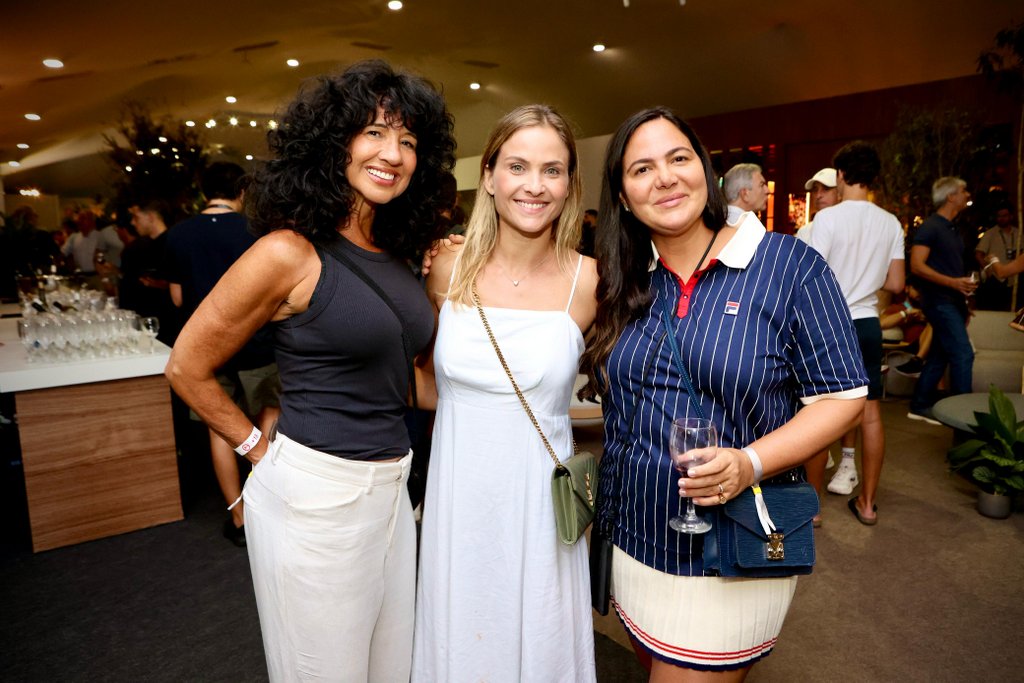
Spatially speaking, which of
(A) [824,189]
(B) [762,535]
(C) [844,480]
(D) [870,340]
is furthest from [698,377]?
(A) [824,189]

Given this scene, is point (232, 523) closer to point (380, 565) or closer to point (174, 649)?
point (174, 649)

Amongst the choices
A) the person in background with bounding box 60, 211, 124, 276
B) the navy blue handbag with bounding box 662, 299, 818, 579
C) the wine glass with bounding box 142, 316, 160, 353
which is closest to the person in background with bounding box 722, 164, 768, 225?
the navy blue handbag with bounding box 662, 299, 818, 579

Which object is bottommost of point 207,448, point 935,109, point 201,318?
point 207,448

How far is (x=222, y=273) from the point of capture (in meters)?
3.58

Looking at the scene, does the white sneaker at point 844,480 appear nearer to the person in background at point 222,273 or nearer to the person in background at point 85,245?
the person in background at point 222,273

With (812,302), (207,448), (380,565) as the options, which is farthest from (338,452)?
(207,448)

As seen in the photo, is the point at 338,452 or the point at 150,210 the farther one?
the point at 150,210

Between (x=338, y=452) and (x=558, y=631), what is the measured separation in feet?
2.38

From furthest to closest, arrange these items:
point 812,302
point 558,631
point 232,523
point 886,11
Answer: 1. point 886,11
2. point 232,523
3. point 558,631
4. point 812,302

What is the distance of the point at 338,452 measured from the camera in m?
1.47

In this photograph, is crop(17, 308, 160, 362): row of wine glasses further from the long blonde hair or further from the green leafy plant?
the green leafy plant

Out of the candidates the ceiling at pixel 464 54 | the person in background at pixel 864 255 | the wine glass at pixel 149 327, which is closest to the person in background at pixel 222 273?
the wine glass at pixel 149 327

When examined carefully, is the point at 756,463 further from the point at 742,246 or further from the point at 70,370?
the point at 70,370

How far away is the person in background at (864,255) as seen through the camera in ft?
11.9
